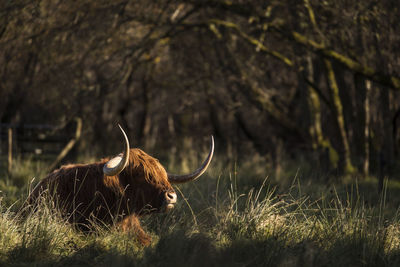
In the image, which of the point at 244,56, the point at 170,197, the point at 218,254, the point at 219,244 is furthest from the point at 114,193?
the point at 244,56

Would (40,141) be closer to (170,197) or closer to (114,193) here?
(114,193)

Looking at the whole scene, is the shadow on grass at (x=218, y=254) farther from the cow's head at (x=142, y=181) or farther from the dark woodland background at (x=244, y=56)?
the dark woodland background at (x=244, y=56)

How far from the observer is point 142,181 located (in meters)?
5.51

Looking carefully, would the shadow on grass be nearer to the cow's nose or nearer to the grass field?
the grass field

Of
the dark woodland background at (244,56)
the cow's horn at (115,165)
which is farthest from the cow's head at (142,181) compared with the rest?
the dark woodland background at (244,56)

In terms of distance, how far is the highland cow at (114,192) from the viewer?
540 cm

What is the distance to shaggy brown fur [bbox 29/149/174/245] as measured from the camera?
5438mm

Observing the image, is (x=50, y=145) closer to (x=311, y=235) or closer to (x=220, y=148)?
(x=220, y=148)

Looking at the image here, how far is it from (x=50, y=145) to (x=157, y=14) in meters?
5.17

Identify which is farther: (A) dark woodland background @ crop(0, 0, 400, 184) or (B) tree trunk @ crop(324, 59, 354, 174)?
(B) tree trunk @ crop(324, 59, 354, 174)

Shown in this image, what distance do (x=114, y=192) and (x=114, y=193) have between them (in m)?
0.03

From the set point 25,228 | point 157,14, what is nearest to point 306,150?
point 157,14

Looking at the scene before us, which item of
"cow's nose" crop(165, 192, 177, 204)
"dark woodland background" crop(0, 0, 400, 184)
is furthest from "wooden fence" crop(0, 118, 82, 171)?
"cow's nose" crop(165, 192, 177, 204)

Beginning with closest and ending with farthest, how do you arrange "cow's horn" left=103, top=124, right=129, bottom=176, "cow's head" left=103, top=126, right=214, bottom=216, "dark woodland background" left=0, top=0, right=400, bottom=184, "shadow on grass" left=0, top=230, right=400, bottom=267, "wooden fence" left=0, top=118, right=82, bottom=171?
"shadow on grass" left=0, top=230, right=400, bottom=267, "cow's horn" left=103, top=124, right=129, bottom=176, "cow's head" left=103, top=126, right=214, bottom=216, "dark woodland background" left=0, top=0, right=400, bottom=184, "wooden fence" left=0, top=118, right=82, bottom=171
